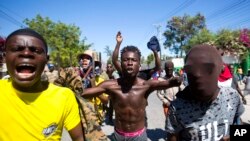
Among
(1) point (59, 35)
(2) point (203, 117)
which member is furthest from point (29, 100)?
(1) point (59, 35)

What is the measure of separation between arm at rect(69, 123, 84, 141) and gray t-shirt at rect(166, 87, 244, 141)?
747mm

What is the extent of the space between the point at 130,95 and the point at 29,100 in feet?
7.37

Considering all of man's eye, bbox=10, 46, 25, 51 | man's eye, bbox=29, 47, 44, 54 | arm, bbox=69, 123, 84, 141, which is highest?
man's eye, bbox=10, 46, 25, 51

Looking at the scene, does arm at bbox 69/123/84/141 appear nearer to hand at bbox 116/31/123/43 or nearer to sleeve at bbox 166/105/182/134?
sleeve at bbox 166/105/182/134

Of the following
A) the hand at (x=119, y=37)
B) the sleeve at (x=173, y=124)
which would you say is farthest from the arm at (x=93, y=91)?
the sleeve at (x=173, y=124)

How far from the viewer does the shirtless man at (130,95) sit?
4332mm

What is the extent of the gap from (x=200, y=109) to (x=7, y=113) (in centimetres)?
146

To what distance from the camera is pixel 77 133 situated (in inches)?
96.0

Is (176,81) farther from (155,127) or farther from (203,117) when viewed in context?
(155,127)

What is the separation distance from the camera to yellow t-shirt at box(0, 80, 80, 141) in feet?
7.24

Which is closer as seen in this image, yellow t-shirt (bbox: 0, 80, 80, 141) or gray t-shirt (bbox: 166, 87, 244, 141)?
yellow t-shirt (bbox: 0, 80, 80, 141)

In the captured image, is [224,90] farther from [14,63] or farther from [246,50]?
[246,50]

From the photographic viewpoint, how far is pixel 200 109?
2.47 m

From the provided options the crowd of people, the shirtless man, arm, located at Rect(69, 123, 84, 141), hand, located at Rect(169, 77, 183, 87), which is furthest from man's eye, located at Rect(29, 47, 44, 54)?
hand, located at Rect(169, 77, 183, 87)
